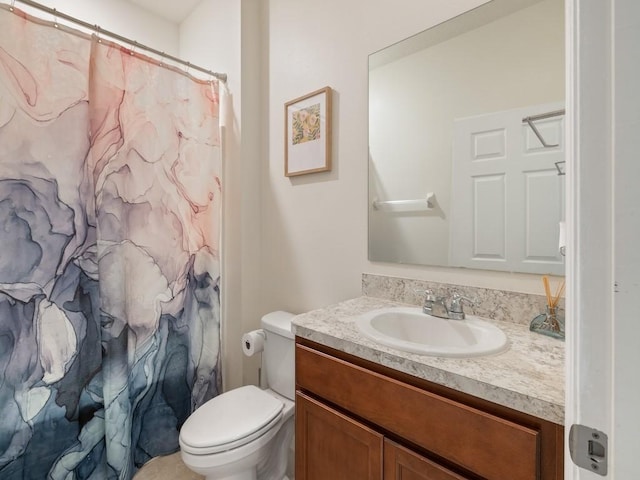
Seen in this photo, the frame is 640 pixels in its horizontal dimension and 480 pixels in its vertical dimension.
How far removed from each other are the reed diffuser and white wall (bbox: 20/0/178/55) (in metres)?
2.82

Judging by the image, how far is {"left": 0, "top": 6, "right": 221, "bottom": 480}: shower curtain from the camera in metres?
1.21

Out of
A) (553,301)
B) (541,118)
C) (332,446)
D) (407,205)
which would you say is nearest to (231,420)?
(332,446)

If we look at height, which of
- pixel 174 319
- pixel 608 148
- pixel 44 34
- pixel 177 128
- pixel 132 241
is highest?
pixel 44 34

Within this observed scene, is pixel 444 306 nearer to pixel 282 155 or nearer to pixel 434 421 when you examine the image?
pixel 434 421

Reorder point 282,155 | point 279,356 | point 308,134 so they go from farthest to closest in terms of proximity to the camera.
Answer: point 282,155
point 308,134
point 279,356

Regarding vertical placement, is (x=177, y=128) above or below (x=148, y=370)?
above

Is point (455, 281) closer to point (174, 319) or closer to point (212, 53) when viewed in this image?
point (174, 319)

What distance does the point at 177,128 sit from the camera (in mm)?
1646

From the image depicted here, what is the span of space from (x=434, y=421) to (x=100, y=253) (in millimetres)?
1469

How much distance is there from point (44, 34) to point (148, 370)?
155 cm

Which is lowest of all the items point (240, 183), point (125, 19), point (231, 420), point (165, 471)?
point (165, 471)

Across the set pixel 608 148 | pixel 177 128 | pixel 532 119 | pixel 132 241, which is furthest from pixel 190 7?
pixel 608 148

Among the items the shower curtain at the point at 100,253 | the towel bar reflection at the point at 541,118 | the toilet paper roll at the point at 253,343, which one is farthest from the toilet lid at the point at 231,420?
the towel bar reflection at the point at 541,118

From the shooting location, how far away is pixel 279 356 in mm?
1502
